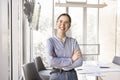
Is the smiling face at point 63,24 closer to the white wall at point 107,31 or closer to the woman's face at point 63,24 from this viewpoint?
the woman's face at point 63,24

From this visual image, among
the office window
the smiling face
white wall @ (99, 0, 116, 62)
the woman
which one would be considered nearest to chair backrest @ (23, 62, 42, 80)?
the woman

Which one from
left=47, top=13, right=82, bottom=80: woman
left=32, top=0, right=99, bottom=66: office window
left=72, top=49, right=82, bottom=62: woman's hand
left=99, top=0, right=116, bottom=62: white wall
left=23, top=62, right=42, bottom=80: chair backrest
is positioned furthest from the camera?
left=99, top=0, right=116, bottom=62: white wall

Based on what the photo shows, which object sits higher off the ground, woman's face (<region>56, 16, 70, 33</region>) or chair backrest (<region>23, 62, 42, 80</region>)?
woman's face (<region>56, 16, 70, 33</region>)

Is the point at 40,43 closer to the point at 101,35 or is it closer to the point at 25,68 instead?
the point at 101,35

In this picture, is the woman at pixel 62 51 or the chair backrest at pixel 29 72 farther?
the chair backrest at pixel 29 72

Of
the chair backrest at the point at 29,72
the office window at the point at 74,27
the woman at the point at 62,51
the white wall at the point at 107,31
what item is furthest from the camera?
the white wall at the point at 107,31

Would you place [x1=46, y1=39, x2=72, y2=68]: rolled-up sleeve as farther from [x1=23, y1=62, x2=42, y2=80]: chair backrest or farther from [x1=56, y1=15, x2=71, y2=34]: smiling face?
[x1=23, y1=62, x2=42, y2=80]: chair backrest

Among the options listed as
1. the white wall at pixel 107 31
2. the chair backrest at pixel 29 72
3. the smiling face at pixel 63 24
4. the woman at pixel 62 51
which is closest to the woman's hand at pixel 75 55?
the woman at pixel 62 51

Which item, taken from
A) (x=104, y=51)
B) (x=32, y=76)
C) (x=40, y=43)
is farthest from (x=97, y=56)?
(x=32, y=76)

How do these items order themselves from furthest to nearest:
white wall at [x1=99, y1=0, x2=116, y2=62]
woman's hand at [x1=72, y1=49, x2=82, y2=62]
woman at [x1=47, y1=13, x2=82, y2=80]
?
white wall at [x1=99, y1=0, x2=116, y2=62], woman's hand at [x1=72, y1=49, x2=82, y2=62], woman at [x1=47, y1=13, x2=82, y2=80]

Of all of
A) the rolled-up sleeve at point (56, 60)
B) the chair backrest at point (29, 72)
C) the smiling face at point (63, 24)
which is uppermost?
the smiling face at point (63, 24)

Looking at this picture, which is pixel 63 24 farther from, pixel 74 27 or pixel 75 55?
pixel 74 27

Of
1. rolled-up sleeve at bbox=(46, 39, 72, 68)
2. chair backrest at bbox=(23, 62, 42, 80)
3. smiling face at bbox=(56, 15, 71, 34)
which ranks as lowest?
chair backrest at bbox=(23, 62, 42, 80)

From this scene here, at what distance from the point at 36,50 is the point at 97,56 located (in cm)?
246
